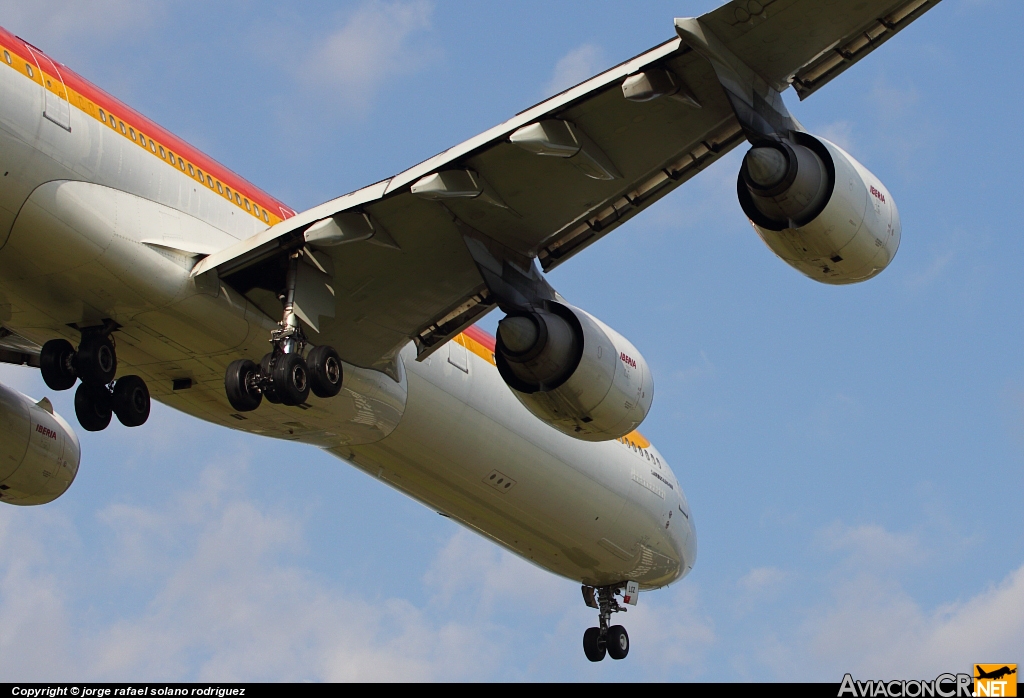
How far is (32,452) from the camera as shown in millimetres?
21391

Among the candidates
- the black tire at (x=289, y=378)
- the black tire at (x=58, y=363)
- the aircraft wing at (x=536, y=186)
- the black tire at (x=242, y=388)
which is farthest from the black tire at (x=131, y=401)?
the black tire at (x=289, y=378)

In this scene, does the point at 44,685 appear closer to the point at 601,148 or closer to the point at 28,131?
the point at 28,131

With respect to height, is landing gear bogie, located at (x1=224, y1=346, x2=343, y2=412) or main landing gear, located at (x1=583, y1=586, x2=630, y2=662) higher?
main landing gear, located at (x1=583, y1=586, x2=630, y2=662)

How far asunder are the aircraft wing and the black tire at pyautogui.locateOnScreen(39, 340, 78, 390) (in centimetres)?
211

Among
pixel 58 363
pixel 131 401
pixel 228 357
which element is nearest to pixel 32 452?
pixel 131 401

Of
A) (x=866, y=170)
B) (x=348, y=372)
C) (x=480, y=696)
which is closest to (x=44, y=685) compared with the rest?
(x=480, y=696)

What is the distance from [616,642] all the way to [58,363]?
39.4ft

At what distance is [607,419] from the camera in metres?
18.0

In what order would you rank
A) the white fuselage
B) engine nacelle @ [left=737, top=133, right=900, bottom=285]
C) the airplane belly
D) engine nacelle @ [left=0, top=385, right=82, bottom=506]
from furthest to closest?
engine nacelle @ [left=0, top=385, right=82, bottom=506] < the airplane belly < the white fuselage < engine nacelle @ [left=737, top=133, right=900, bottom=285]

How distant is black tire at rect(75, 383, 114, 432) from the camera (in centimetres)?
1742

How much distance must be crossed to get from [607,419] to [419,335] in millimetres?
2753

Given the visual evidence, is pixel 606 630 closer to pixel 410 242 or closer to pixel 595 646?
pixel 595 646

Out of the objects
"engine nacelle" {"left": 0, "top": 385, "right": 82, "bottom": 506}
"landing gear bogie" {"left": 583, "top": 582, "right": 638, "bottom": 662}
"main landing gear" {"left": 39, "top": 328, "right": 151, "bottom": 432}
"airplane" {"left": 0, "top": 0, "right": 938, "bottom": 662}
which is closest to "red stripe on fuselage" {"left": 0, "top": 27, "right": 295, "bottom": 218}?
"airplane" {"left": 0, "top": 0, "right": 938, "bottom": 662}

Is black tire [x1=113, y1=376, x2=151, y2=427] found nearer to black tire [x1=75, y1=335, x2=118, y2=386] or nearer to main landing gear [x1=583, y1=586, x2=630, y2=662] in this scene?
black tire [x1=75, y1=335, x2=118, y2=386]
